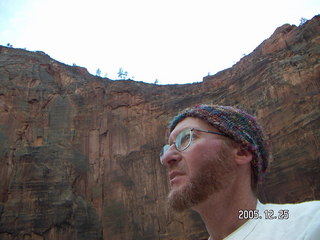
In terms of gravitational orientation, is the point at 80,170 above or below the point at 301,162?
above

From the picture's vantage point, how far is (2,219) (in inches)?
685

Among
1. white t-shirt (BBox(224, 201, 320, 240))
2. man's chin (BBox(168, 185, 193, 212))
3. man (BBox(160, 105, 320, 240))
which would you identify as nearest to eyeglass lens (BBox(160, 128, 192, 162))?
man (BBox(160, 105, 320, 240))

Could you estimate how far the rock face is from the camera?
16203 mm

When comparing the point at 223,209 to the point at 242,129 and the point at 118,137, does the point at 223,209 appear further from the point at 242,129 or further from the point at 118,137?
the point at 118,137

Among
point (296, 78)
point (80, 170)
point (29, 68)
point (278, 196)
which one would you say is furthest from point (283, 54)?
point (29, 68)

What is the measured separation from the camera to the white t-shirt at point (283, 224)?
4.44ft

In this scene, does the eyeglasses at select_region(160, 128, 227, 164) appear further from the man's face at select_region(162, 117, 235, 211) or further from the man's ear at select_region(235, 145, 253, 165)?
the man's ear at select_region(235, 145, 253, 165)

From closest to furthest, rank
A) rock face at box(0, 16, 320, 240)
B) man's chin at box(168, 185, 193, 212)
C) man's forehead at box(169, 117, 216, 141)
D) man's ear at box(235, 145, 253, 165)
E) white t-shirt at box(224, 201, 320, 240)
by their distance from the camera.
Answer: white t-shirt at box(224, 201, 320, 240) → man's chin at box(168, 185, 193, 212) → man's ear at box(235, 145, 253, 165) → man's forehead at box(169, 117, 216, 141) → rock face at box(0, 16, 320, 240)

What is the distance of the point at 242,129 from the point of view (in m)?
2.03

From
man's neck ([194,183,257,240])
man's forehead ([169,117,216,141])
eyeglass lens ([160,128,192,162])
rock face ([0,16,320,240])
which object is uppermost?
rock face ([0,16,320,240])

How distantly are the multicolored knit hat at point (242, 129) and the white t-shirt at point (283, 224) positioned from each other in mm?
393

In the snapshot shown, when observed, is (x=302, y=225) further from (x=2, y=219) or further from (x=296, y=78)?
(x=2, y=219)

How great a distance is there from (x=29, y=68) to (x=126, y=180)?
38.4 ft

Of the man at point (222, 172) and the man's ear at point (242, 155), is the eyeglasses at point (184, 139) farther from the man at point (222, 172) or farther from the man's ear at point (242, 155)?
the man's ear at point (242, 155)
